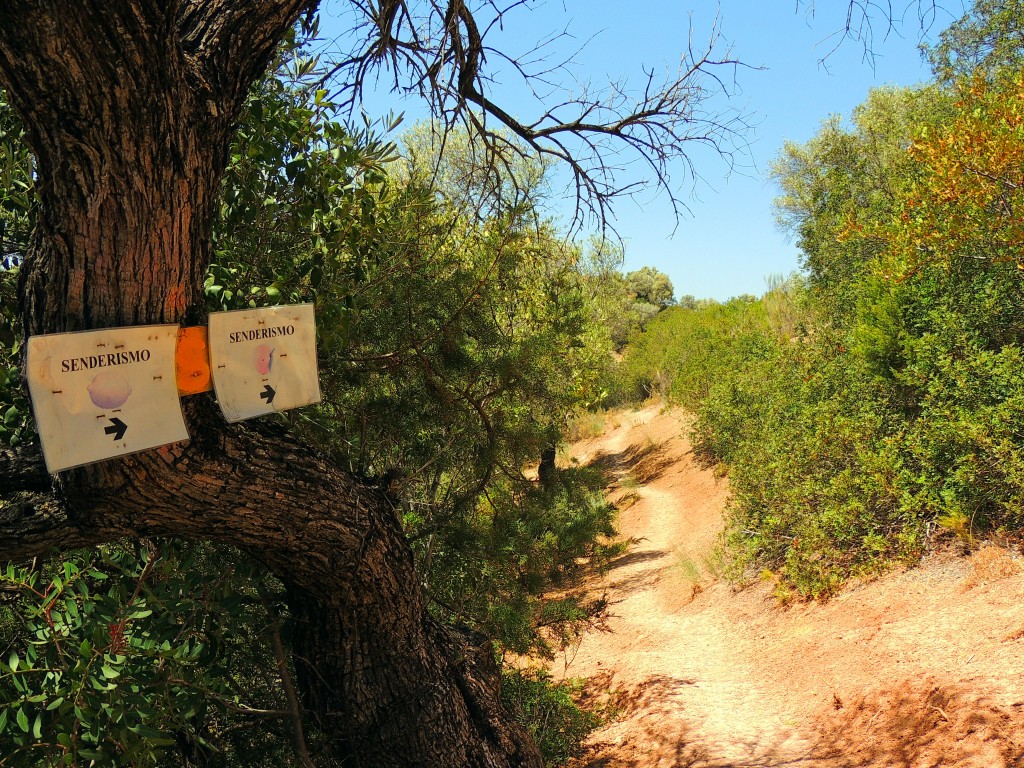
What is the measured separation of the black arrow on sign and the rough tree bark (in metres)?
0.29

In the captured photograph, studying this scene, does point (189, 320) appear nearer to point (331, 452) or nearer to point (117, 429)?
point (117, 429)

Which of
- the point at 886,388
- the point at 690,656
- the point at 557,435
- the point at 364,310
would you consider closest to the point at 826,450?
the point at 886,388

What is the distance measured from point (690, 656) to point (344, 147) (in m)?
7.31

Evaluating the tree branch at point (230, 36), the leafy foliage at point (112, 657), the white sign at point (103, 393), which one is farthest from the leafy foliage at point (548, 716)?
the tree branch at point (230, 36)

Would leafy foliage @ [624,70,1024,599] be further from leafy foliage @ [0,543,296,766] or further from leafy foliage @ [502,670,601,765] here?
leafy foliage @ [0,543,296,766]

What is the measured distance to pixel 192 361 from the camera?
2.09 metres

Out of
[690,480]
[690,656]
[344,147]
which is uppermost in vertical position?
[344,147]

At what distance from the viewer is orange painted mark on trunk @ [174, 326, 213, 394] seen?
6.76ft

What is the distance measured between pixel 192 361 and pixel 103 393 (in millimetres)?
299

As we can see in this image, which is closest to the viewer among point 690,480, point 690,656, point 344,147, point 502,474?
point 344,147

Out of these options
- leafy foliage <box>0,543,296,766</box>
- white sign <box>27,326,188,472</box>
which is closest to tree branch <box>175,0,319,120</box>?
white sign <box>27,326,188,472</box>

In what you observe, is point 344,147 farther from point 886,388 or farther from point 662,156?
point 886,388

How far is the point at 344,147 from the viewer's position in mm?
3131

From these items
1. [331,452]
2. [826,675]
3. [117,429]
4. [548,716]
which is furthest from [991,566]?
[117,429]
